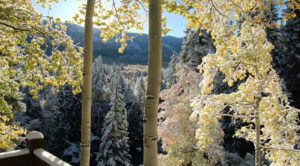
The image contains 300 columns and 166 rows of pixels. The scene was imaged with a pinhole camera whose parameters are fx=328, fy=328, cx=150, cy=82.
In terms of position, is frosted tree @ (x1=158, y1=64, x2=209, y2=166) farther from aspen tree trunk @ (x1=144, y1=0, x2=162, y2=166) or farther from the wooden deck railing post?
aspen tree trunk @ (x1=144, y1=0, x2=162, y2=166)

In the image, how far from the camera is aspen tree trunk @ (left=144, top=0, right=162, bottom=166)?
317 cm

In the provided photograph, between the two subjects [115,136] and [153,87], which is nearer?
[153,87]

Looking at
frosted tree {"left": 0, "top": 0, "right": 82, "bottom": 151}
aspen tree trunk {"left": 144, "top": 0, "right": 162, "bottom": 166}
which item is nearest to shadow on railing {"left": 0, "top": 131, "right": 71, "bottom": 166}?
frosted tree {"left": 0, "top": 0, "right": 82, "bottom": 151}

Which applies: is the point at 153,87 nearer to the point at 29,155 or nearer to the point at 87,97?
the point at 87,97

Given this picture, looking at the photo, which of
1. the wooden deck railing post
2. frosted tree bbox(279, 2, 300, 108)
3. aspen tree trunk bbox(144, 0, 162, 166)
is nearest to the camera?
aspen tree trunk bbox(144, 0, 162, 166)

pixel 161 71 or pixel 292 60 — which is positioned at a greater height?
pixel 292 60

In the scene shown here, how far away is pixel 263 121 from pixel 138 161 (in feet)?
115

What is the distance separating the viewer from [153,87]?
3230 mm

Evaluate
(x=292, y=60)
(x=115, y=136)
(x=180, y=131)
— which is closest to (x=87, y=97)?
(x=180, y=131)

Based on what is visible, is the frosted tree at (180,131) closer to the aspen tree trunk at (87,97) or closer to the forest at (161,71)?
the forest at (161,71)

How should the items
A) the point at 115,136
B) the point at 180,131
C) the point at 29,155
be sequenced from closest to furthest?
the point at 29,155
the point at 180,131
the point at 115,136

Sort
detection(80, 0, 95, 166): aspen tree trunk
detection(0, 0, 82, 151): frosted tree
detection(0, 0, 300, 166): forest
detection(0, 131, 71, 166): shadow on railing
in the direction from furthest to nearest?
detection(0, 0, 82, 151): frosted tree < detection(0, 131, 71, 166): shadow on railing < detection(80, 0, 95, 166): aspen tree trunk < detection(0, 0, 300, 166): forest

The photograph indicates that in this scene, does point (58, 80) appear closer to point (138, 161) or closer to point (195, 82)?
point (195, 82)

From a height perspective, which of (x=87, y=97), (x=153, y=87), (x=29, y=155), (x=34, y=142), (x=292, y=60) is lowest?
(x=29, y=155)
